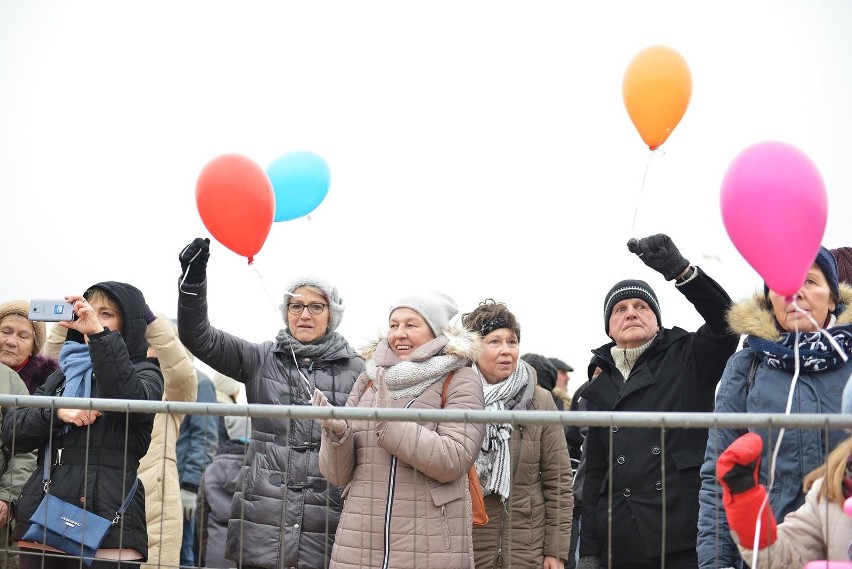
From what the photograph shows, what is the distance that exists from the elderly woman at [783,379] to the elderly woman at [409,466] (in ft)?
3.13

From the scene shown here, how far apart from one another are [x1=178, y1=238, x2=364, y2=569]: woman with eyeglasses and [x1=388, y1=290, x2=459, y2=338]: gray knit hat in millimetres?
727

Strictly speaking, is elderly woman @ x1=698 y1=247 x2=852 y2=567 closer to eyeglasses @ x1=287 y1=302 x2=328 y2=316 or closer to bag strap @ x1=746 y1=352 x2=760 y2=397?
bag strap @ x1=746 y1=352 x2=760 y2=397

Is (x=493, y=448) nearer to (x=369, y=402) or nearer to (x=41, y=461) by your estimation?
(x=369, y=402)

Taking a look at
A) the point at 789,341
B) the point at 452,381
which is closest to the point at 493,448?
the point at 452,381

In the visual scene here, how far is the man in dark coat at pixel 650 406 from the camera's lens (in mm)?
4703

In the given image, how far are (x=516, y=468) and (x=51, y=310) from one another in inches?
91.7

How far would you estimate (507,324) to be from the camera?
5711 millimetres

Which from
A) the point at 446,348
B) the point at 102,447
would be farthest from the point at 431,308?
the point at 102,447

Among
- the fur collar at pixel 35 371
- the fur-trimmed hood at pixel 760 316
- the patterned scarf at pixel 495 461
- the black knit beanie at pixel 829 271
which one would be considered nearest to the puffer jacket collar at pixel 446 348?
the patterned scarf at pixel 495 461

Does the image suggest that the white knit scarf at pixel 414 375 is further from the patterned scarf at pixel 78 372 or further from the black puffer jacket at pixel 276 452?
the patterned scarf at pixel 78 372

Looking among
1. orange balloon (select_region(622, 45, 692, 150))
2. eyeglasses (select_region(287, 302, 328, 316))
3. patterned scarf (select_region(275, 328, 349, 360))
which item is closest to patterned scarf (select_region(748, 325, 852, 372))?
orange balloon (select_region(622, 45, 692, 150))

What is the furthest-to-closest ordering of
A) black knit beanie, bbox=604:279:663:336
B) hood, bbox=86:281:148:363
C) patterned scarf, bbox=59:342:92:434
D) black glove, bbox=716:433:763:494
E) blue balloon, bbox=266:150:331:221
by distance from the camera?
blue balloon, bbox=266:150:331:221 < black knit beanie, bbox=604:279:663:336 < hood, bbox=86:281:148:363 < patterned scarf, bbox=59:342:92:434 < black glove, bbox=716:433:763:494

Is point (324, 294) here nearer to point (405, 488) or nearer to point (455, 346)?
point (455, 346)

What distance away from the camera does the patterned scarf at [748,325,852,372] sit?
4180 mm
